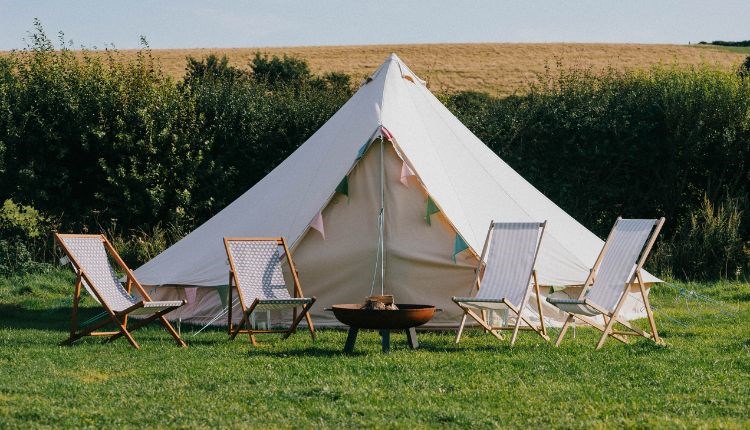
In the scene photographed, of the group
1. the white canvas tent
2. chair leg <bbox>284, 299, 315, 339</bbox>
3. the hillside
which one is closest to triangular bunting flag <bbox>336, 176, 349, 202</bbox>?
the white canvas tent

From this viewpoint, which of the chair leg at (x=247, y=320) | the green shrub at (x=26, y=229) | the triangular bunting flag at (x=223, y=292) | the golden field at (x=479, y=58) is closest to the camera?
the chair leg at (x=247, y=320)

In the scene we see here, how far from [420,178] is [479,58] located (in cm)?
2443

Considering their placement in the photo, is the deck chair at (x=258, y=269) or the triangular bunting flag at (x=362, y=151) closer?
the deck chair at (x=258, y=269)

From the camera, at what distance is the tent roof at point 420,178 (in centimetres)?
850

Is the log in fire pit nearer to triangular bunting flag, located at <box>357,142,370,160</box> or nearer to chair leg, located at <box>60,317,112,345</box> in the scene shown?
chair leg, located at <box>60,317,112,345</box>

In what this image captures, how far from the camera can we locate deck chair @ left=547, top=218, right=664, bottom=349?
22.5ft

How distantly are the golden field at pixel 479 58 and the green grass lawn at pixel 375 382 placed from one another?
66.6 ft

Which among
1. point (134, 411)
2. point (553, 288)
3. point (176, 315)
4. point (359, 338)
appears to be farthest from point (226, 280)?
point (134, 411)

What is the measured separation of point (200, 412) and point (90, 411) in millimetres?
505

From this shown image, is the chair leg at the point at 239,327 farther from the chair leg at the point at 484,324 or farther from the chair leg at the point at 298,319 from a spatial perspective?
the chair leg at the point at 484,324

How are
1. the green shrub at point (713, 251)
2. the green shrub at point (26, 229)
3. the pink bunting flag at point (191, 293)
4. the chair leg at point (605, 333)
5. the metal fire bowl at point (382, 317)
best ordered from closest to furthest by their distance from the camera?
1. the metal fire bowl at point (382, 317)
2. the chair leg at point (605, 333)
3. the pink bunting flag at point (191, 293)
4. the green shrub at point (713, 251)
5. the green shrub at point (26, 229)

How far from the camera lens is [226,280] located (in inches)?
327

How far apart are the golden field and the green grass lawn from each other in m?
20.3

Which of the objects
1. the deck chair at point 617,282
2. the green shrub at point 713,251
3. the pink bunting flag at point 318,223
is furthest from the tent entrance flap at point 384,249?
the green shrub at point 713,251
